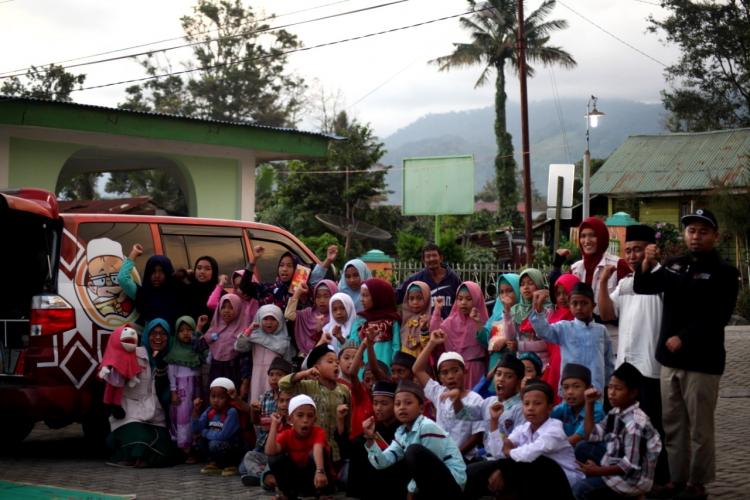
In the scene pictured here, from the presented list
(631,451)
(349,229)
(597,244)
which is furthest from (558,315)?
(349,229)

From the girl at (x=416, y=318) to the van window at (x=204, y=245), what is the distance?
6.91 feet

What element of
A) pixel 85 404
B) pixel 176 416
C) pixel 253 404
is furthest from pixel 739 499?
pixel 85 404

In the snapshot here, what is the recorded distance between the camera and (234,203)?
17.9m

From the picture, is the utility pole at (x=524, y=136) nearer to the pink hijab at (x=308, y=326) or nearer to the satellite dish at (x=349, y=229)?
the satellite dish at (x=349, y=229)

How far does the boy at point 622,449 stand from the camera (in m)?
5.67

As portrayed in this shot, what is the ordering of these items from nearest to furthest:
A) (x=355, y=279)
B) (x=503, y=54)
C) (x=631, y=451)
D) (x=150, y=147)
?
(x=631, y=451) → (x=355, y=279) → (x=150, y=147) → (x=503, y=54)

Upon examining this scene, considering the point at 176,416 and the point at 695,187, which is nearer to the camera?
the point at 176,416

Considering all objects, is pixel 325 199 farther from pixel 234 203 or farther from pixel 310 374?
pixel 310 374

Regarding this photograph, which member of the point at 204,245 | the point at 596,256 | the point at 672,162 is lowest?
the point at 596,256

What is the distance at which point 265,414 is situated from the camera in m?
7.50

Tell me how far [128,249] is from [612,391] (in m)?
4.45

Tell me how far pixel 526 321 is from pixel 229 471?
103 inches

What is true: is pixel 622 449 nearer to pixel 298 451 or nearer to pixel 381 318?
pixel 298 451

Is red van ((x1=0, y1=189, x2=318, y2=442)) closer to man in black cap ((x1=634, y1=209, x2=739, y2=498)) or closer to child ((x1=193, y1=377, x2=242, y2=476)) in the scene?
child ((x1=193, y1=377, x2=242, y2=476))
